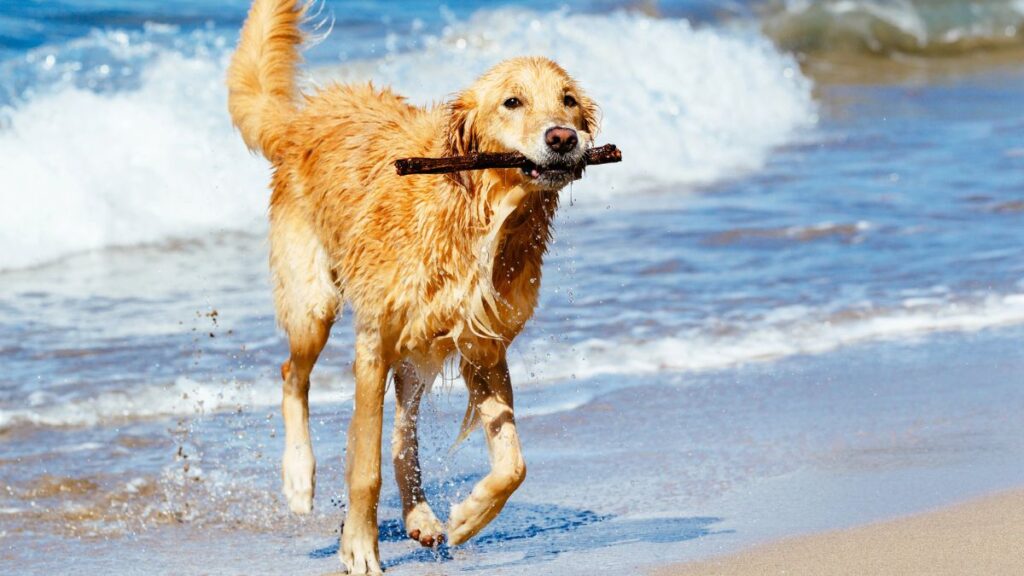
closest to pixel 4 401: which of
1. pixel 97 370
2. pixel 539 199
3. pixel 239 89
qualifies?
pixel 97 370

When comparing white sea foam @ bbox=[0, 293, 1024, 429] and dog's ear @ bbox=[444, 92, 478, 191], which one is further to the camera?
white sea foam @ bbox=[0, 293, 1024, 429]

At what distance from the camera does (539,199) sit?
4.94 metres

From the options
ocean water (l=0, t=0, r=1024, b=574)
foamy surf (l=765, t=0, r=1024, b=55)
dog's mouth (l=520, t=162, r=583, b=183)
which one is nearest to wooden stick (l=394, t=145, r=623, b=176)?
dog's mouth (l=520, t=162, r=583, b=183)

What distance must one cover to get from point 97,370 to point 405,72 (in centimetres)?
853

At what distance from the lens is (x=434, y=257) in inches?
196

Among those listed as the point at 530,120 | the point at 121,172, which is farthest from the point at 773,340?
the point at 121,172

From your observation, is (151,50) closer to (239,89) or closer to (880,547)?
(239,89)

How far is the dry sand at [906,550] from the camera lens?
4484 millimetres

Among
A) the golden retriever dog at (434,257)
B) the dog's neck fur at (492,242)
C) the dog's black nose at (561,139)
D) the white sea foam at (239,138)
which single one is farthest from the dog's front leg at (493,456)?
the white sea foam at (239,138)

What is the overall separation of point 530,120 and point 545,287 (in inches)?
179

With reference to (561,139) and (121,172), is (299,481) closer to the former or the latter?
(561,139)

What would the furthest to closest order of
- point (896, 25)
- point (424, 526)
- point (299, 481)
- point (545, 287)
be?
point (896, 25), point (545, 287), point (299, 481), point (424, 526)

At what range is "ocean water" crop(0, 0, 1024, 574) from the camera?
579 centimetres

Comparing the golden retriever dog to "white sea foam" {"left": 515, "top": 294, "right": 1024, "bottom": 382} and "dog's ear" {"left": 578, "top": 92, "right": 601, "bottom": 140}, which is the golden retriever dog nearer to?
"dog's ear" {"left": 578, "top": 92, "right": 601, "bottom": 140}
